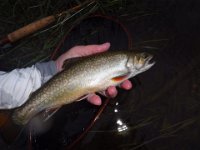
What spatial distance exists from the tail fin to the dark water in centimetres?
Result: 28

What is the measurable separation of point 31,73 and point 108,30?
2.84 feet

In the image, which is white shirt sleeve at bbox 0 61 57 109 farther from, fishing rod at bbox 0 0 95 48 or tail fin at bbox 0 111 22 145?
fishing rod at bbox 0 0 95 48

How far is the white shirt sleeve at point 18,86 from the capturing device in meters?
2.47

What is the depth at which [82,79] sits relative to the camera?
2.32 meters

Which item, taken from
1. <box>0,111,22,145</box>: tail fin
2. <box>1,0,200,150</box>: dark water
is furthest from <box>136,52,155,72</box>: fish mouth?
<box>0,111,22,145</box>: tail fin

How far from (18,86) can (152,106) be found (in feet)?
4.25

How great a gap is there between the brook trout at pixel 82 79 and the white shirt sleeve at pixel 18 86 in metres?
0.18

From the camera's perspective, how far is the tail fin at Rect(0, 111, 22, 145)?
236 cm

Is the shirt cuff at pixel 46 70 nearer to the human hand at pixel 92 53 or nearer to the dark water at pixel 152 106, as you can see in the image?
the human hand at pixel 92 53

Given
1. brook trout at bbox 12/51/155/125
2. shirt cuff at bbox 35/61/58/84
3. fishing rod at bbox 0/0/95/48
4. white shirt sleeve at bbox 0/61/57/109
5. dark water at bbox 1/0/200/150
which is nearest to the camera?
brook trout at bbox 12/51/155/125

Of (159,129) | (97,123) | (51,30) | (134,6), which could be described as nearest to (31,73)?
(97,123)

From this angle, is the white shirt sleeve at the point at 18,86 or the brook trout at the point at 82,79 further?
the white shirt sleeve at the point at 18,86

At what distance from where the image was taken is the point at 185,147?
8.98ft

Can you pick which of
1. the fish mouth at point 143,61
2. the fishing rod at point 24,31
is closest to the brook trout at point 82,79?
the fish mouth at point 143,61
